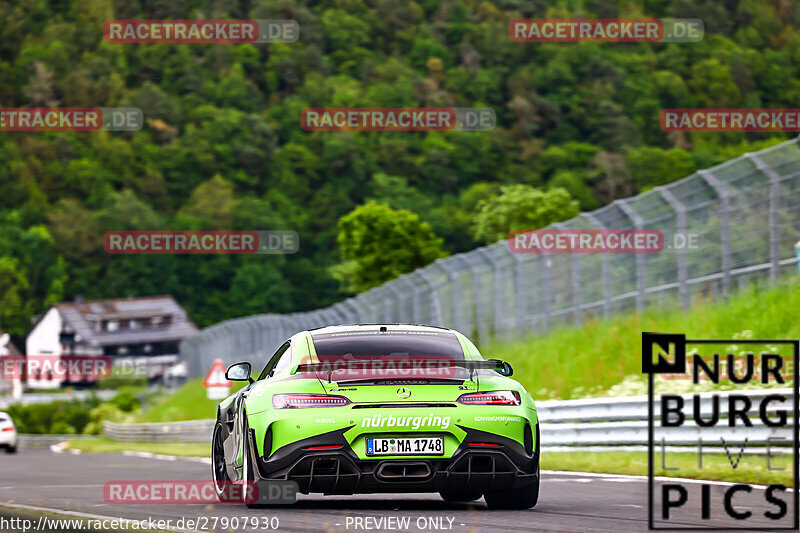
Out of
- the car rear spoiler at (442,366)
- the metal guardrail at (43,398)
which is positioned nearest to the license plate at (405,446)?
the car rear spoiler at (442,366)

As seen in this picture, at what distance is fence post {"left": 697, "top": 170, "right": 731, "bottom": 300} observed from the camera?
64.2 ft

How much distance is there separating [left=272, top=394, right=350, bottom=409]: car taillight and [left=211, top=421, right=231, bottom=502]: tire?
4.73 ft

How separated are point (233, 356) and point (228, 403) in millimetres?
35598

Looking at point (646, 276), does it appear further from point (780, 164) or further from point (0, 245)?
point (0, 245)

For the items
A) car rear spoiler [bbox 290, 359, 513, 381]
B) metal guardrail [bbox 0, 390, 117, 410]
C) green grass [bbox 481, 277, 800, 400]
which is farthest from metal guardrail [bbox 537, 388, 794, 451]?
metal guardrail [bbox 0, 390, 117, 410]

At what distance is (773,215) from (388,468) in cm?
1177

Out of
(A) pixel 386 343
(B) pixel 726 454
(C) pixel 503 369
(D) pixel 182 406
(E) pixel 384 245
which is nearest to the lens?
(A) pixel 386 343

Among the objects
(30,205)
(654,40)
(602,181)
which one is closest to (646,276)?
(602,181)

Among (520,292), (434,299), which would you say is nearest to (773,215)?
(520,292)

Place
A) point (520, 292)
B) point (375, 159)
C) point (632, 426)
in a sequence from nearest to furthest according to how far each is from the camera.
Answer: point (632, 426), point (520, 292), point (375, 159)

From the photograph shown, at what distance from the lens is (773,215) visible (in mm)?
19125

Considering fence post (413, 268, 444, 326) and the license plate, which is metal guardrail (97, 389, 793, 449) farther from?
fence post (413, 268, 444, 326)

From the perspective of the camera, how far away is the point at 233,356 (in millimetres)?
45719

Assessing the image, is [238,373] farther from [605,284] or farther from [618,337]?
[605,284]
